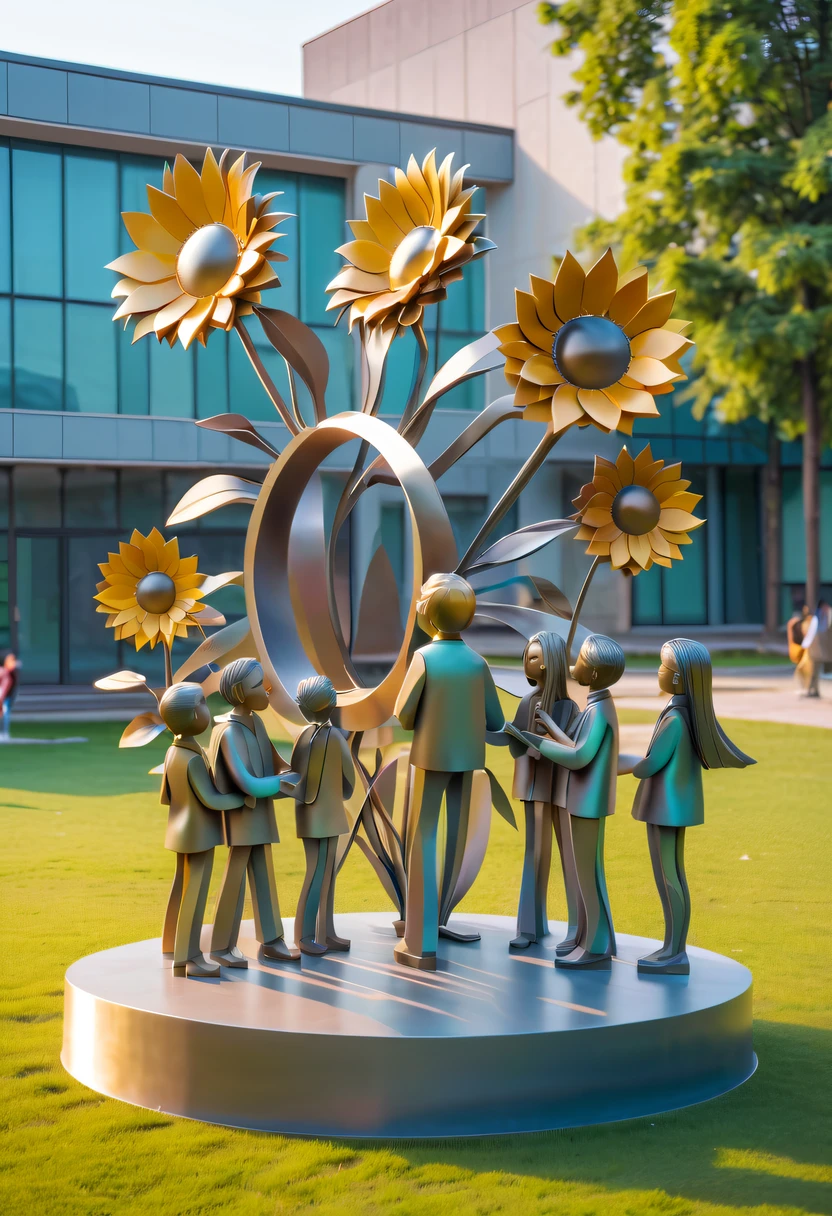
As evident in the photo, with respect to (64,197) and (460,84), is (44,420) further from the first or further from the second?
(460,84)

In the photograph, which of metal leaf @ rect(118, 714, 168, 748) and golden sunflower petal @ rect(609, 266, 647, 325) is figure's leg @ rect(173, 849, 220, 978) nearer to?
metal leaf @ rect(118, 714, 168, 748)

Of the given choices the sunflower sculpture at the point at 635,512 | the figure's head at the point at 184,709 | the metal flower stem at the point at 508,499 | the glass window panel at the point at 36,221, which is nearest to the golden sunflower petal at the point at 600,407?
the metal flower stem at the point at 508,499

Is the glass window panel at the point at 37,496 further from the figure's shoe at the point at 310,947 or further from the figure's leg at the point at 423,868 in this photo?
the figure's leg at the point at 423,868

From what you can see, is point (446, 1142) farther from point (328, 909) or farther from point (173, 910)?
point (173, 910)

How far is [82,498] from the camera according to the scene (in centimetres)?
2203

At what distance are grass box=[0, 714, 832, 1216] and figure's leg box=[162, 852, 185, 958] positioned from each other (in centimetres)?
59

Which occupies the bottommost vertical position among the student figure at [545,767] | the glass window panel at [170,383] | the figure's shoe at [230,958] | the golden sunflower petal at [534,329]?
the figure's shoe at [230,958]

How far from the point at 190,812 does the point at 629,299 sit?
8.58 feet

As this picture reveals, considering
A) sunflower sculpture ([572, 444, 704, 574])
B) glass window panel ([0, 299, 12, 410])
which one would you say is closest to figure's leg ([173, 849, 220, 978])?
sunflower sculpture ([572, 444, 704, 574])

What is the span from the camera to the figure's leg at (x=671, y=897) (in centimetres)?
525

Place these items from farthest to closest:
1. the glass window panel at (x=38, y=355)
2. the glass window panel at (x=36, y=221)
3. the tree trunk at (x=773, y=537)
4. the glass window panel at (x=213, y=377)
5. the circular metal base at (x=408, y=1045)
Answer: the tree trunk at (x=773, y=537) < the glass window panel at (x=213, y=377) < the glass window panel at (x=38, y=355) < the glass window panel at (x=36, y=221) < the circular metal base at (x=408, y=1045)

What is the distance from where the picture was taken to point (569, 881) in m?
5.47

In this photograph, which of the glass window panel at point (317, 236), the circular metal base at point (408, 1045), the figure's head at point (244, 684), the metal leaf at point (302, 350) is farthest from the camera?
the glass window panel at point (317, 236)

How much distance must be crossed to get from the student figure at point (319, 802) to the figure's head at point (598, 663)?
1018 millimetres
